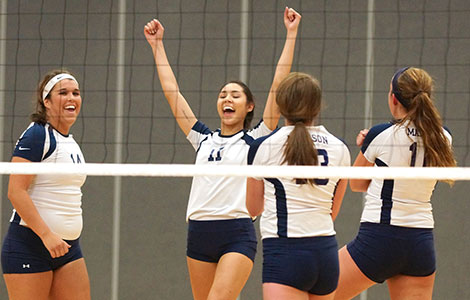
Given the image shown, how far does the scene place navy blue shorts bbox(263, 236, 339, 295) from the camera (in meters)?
3.10

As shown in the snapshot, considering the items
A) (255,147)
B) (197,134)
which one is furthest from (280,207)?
(197,134)

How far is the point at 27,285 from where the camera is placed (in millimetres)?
3926

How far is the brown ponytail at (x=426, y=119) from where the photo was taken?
3.54 metres

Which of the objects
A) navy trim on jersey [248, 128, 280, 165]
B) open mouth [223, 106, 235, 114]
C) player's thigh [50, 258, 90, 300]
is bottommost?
player's thigh [50, 258, 90, 300]

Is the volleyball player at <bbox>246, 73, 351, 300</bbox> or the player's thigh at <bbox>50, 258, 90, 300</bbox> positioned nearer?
the volleyball player at <bbox>246, 73, 351, 300</bbox>

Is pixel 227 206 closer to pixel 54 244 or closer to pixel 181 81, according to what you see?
pixel 54 244

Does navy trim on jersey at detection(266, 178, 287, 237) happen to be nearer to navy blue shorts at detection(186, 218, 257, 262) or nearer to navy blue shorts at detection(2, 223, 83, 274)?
navy blue shorts at detection(186, 218, 257, 262)

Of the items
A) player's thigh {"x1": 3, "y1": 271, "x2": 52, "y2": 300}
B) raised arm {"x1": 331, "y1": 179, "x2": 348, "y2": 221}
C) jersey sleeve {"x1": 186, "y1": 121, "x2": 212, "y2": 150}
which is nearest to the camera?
raised arm {"x1": 331, "y1": 179, "x2": 348, "y2": 221}

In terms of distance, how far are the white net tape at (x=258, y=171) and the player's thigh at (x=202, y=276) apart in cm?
76

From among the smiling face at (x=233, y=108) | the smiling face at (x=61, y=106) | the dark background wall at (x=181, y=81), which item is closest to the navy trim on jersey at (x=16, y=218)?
the smiling face at (x=61, y=106)

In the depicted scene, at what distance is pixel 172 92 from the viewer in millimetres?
4457

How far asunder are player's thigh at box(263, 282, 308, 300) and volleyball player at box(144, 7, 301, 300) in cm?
75

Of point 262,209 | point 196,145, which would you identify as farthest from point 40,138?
point 262,209

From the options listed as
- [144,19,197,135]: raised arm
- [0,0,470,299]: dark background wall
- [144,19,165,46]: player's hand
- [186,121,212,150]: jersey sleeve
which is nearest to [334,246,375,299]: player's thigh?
[186,121,212,150]: jersey sleeve
